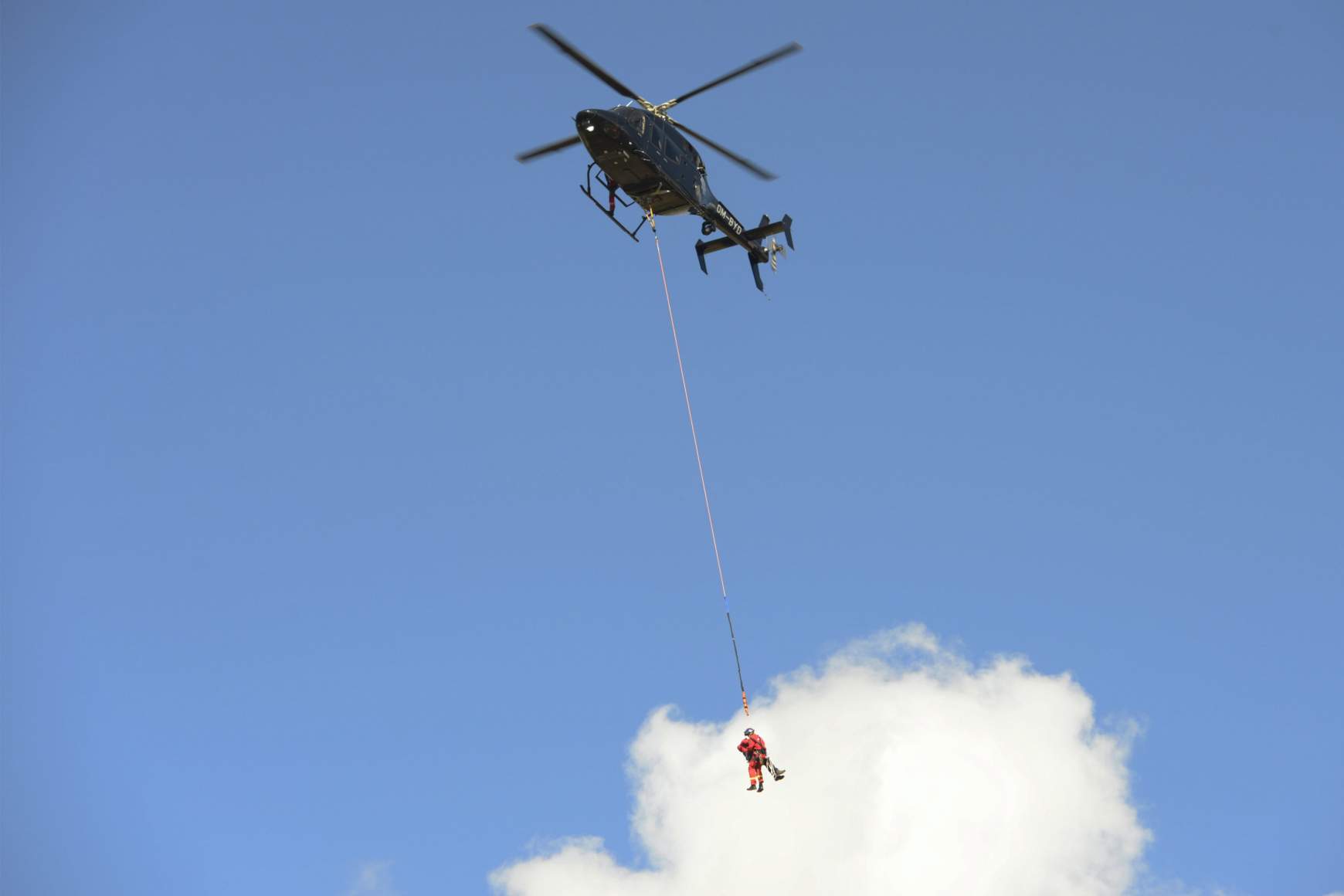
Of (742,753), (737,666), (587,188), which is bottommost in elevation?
(742,753)

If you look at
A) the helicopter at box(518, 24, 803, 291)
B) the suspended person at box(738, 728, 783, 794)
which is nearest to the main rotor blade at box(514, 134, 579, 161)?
the helicopter at box(518, 24, 803, 291)

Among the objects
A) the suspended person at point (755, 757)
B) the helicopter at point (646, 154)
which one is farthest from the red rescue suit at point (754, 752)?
the helicopter at point (646, 154)

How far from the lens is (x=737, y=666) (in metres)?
35.6

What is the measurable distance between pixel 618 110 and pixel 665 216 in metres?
3.92

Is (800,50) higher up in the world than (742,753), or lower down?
higher up

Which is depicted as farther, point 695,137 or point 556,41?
point 695,137

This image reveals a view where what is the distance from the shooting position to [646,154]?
119 ft

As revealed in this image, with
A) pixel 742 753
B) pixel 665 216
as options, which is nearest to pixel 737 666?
pixel 742 753

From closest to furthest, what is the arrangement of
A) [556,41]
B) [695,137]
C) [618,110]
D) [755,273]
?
[556,41] → [618,110] → [695,137] → [755,273]

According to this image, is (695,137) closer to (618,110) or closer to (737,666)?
(618,110)

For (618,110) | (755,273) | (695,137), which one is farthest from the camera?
(755,273)

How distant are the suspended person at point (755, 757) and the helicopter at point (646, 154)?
1349 cm

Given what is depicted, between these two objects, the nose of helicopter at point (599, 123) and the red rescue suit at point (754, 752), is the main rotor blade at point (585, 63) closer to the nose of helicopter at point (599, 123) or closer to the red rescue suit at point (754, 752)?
the nose of helicopter at point (599, 123)

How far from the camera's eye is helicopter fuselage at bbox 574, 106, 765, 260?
3569cm
